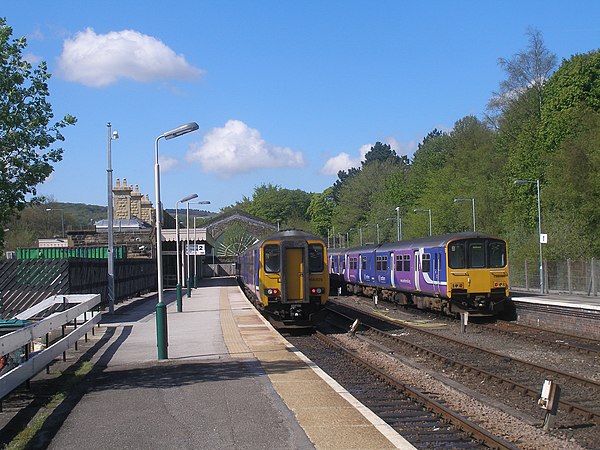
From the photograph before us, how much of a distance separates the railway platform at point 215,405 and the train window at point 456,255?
29.0ft

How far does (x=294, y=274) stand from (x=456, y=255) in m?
5.91

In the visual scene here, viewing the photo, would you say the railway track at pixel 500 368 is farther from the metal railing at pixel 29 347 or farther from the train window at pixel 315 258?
the metal railing at pixel 29 347

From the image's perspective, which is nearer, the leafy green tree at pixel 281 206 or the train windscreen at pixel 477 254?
the train windscreen at pixel 477 254

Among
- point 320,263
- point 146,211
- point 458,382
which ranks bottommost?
point 458,382

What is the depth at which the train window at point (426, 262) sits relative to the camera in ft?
84.4

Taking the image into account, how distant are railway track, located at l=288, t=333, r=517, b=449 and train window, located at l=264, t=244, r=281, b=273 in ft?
17.9

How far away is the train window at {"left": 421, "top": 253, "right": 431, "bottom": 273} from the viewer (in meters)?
25.7

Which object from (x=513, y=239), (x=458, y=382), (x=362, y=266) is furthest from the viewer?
(x=513, y=239)

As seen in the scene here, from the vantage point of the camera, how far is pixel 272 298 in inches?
835

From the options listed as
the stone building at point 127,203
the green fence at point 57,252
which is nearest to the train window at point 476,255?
the green fence at point 57,252

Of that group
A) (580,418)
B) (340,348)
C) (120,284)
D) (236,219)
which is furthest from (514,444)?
(236,219)

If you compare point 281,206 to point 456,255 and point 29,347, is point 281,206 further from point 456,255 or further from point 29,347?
point 29,347

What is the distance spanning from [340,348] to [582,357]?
17.9 feet

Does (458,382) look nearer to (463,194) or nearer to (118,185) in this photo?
(463,194)
